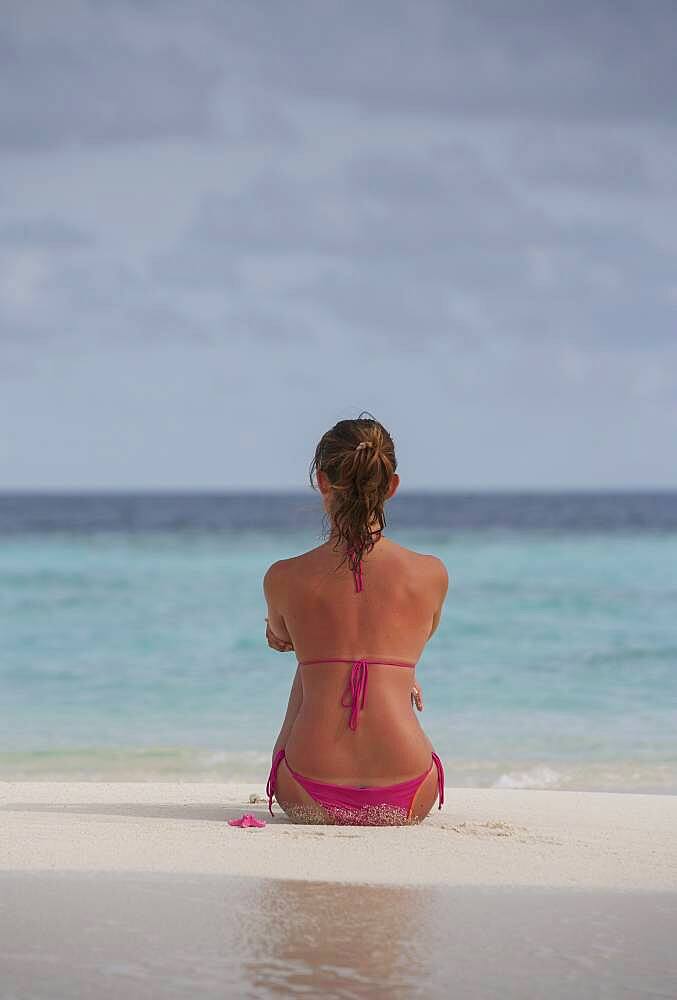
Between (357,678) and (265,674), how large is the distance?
23.5 ft

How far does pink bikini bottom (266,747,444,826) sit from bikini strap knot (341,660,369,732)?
0.21 meters

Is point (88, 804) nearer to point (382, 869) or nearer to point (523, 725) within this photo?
point (382, 869)

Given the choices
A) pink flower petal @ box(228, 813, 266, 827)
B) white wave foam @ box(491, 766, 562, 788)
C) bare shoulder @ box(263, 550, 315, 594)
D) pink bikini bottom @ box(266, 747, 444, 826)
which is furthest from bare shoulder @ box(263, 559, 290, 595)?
white wave foam @ box(491, 766, 562, 788)

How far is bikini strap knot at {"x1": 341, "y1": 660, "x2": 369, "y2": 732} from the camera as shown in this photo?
410 cm

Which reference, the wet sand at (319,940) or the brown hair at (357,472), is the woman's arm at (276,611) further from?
the wet sand at (319,940)

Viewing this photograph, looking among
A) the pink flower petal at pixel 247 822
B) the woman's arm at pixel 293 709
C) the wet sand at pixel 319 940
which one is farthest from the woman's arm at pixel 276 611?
the wet sand at pixel 319 940

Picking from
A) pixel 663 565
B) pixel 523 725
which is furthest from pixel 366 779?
pixel 663 565

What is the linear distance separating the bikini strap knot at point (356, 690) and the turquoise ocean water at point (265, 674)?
46 centimetres

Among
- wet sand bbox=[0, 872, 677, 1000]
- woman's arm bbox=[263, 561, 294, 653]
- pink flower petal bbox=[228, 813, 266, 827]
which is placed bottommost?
wet sand bbox=[0, 872, 677, 1000]

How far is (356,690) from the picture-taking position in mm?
4113

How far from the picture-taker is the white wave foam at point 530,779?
273 inches

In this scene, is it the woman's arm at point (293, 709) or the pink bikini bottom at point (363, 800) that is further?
the woman's arm at point (293, 709)

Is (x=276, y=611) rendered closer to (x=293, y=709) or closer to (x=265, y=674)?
(x=293, y=709)

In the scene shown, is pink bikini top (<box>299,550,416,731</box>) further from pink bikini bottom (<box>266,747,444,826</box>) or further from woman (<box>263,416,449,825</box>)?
pink bikini bottom (<box>266,747,444,826</box>)
